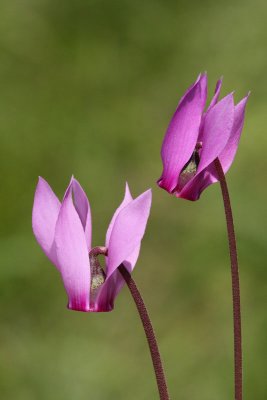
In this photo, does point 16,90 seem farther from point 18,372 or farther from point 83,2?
point 18,372

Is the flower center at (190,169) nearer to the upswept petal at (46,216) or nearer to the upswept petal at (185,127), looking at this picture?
the upswept petal at (185,127)

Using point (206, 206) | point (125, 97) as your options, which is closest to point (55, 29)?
point (125, 97)

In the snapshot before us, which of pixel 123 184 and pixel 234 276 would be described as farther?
pixel 123 184

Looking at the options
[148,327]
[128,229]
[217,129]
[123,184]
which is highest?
[123,184]

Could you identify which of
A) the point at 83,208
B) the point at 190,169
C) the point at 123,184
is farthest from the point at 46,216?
the point at 123,184

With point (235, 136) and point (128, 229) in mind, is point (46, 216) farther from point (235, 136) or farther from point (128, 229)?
point (235, 136)

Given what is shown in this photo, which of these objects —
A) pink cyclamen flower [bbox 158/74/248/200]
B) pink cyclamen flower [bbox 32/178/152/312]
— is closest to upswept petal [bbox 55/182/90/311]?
pink cyclamen flower [bbox 32/178/152/312]
